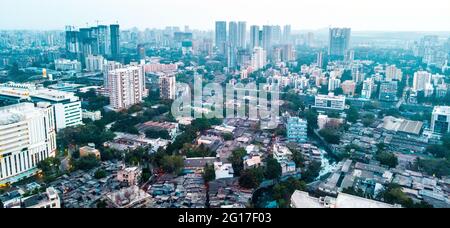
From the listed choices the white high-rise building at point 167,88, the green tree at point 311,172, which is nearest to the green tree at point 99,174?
the green tree at point 311,172

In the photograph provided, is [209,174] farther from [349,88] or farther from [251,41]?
[251,41]

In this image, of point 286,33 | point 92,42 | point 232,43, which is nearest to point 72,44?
point 92,42

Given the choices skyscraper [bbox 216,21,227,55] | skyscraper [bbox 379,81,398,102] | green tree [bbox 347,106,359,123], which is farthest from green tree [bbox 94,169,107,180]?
skyscraper [bbox 216,21,227,55]

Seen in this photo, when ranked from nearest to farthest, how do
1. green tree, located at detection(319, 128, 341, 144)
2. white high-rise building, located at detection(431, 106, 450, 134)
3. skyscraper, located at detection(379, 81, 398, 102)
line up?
green tree, located at detection(319, 128, 341, 144) < white high-rise building, located at detection(431, 106, 450, 134) < skyscraper, located at detection(379, 81, 398, 102)

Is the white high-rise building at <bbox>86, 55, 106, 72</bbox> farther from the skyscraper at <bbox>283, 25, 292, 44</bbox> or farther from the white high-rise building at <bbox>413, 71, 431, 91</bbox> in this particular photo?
the white high-rise building at <bbox>413, 71, 431, 91</bbox>

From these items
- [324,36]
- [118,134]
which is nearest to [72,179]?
[118,134]
